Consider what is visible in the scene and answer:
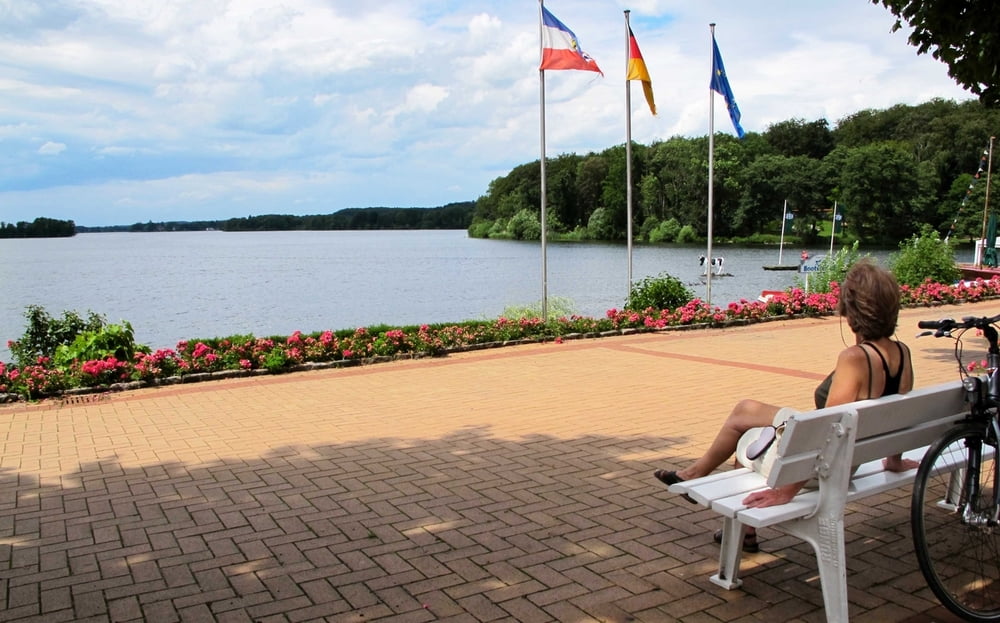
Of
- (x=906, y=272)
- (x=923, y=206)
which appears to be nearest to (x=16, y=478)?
(x=906, y=272)

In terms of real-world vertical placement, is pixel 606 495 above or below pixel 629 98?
below

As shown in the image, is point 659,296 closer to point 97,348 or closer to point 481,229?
point 97,348

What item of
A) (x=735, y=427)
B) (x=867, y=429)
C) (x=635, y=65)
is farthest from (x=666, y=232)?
(x=867, y=429)

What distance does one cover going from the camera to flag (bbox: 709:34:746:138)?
1602 centimetres

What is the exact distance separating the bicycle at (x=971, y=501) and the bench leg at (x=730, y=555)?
26.9 inches

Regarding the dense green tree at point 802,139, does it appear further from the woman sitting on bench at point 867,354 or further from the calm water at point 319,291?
the woman sitting on bench at point 867,354

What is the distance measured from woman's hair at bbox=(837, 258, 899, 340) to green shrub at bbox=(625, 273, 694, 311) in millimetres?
Answer: 11150

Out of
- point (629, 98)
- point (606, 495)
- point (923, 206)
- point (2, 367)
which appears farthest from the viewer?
point (923, 206)

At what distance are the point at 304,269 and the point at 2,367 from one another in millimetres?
43981

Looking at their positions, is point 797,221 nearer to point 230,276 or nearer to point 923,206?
point 923,206

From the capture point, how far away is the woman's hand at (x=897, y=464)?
141 inches

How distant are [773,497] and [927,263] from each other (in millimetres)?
21750

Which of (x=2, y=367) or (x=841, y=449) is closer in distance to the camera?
(x=841, y=449)

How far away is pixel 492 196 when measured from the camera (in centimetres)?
12438
